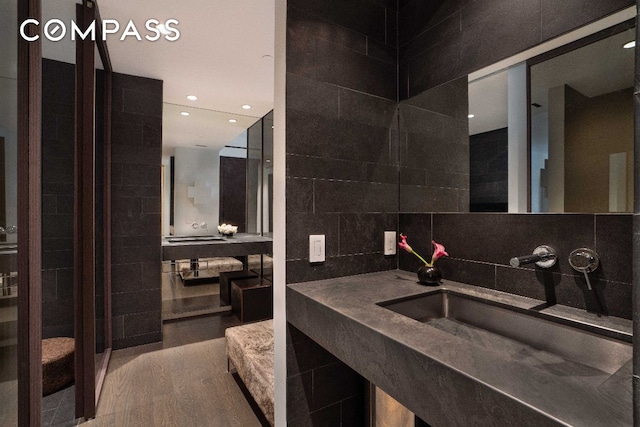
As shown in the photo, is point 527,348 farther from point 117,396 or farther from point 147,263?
point 147,263

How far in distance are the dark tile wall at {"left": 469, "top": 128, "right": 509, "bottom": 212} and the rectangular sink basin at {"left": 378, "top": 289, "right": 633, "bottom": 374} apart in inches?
16.6

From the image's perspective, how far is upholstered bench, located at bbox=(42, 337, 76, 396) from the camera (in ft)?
6.08

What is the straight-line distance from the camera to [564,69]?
3.50 ft

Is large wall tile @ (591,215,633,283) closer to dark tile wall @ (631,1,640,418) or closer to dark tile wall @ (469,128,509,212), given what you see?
dark tile wall @ (469,128,509,212)

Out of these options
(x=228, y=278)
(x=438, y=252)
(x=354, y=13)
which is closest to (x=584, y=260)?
(x=438, y=252)

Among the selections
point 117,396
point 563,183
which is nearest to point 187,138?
point 117,396

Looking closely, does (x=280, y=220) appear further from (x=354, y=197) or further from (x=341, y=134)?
(x=341, y=134)

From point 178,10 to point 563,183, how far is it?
2323 millimetres

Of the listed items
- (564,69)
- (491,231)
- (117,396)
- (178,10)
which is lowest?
(117,396)

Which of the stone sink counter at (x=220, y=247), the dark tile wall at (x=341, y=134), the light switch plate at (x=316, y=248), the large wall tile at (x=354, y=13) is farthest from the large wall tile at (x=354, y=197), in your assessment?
the stone sink counter at (x=220, y=247)

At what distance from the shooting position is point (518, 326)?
40.9 inches

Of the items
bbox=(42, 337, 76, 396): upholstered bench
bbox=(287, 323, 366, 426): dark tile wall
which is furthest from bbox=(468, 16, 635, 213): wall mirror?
bbox=(42, 337, 76, 396): upholstered bench

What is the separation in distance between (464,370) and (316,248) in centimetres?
87

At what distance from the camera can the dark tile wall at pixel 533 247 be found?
91 cm
